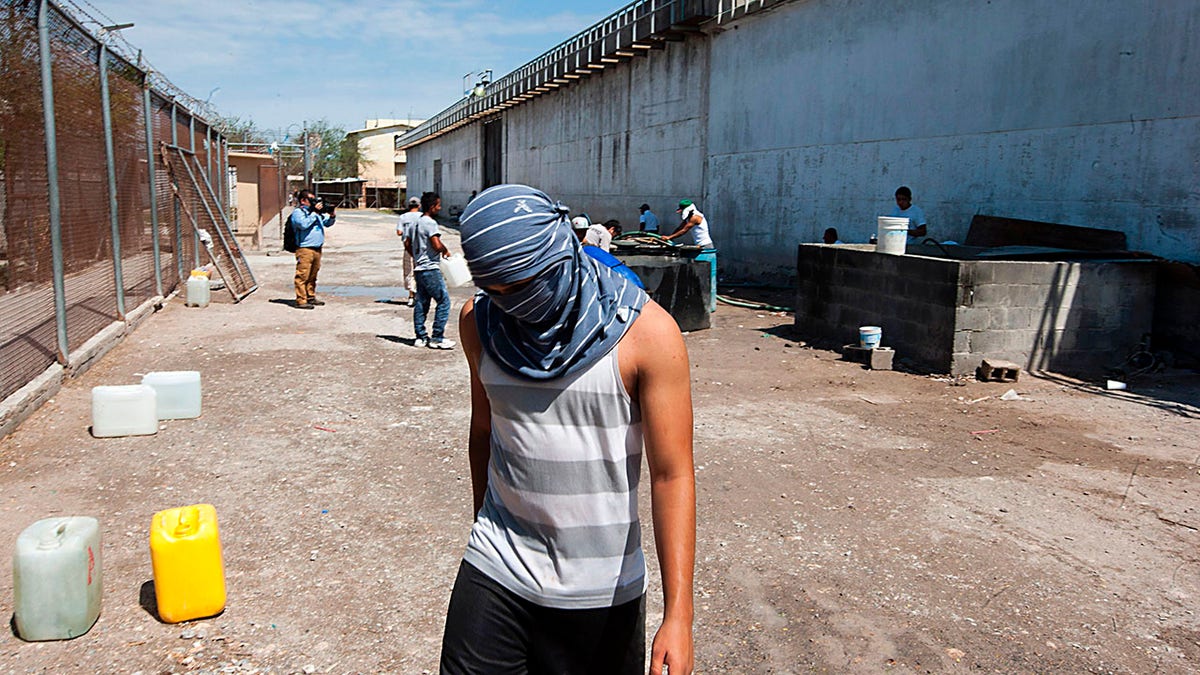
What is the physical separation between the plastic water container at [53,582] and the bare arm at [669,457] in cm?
268

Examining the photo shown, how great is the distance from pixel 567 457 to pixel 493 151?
40805 mm

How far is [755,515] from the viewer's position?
17.3ft

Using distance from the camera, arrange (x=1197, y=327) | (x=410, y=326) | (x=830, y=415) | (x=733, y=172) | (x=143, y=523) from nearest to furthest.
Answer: (x=143, y=523) < (x=830, y=415) < (x=1197, y=327) < (x=410, y=326) < (x=733, y=172)

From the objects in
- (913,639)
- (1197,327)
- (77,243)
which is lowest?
(913,639)

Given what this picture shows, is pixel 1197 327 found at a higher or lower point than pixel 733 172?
lower

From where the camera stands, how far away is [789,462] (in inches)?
249

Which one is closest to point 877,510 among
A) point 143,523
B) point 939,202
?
point 143,523

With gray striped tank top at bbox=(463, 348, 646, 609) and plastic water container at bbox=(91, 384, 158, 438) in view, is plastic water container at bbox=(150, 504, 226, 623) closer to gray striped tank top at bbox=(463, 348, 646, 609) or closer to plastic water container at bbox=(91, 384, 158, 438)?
gray striped tank top at bbox=(463, 348, 646, 609)

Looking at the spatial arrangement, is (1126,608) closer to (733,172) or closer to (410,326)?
(410,326)

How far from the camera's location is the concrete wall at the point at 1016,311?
8.93 meters

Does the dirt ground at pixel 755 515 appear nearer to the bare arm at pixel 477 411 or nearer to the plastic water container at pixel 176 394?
the plastic water container at pixel 176 394

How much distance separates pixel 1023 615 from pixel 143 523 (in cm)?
430

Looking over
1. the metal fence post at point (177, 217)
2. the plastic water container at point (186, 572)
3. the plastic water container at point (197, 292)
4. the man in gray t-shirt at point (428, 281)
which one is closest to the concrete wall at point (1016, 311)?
the man in gray t-shirt at point (428, 281)

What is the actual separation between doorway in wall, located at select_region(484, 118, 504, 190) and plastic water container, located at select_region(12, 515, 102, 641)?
3653cm
